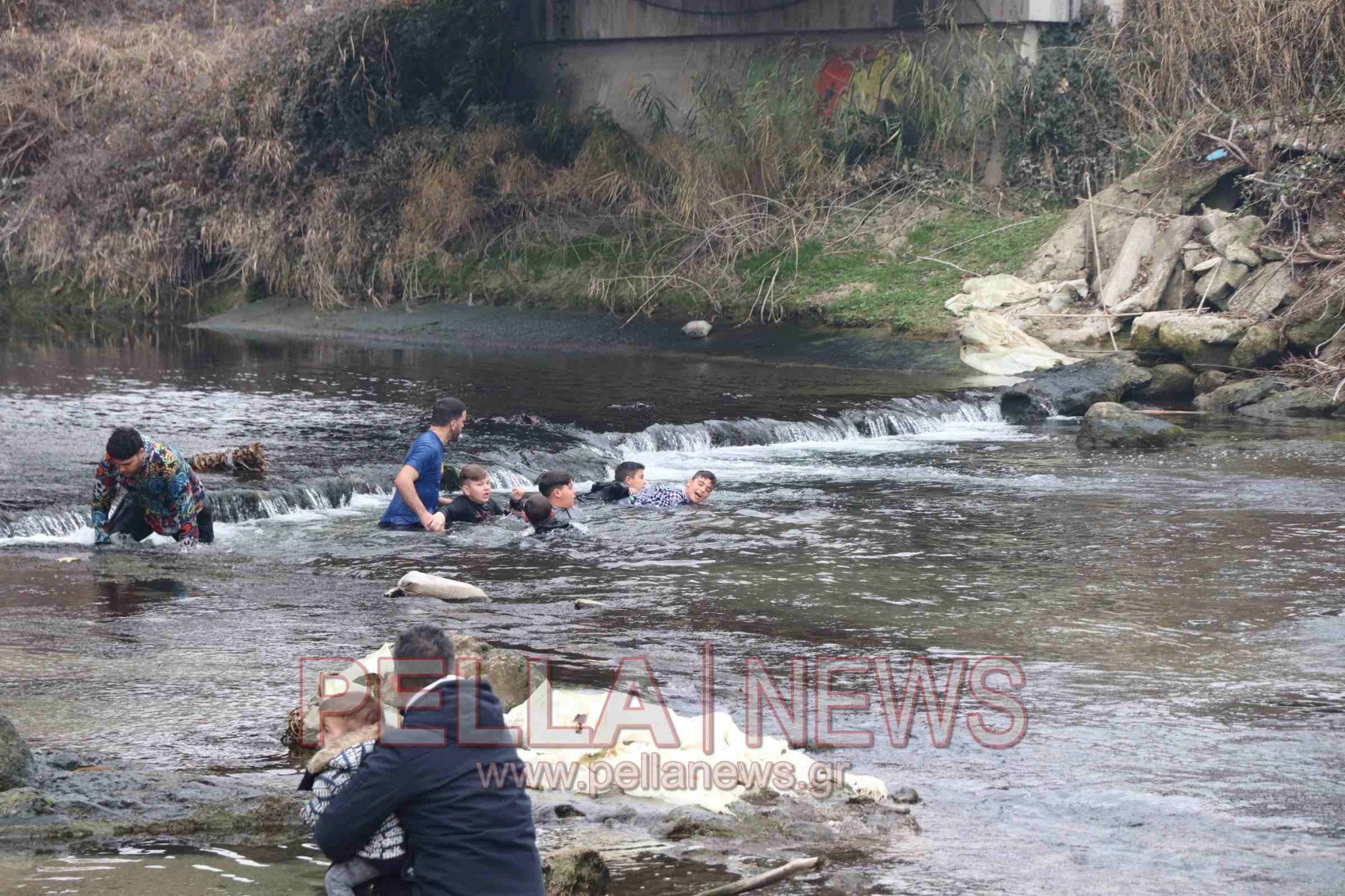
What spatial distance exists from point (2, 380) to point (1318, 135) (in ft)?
57.3

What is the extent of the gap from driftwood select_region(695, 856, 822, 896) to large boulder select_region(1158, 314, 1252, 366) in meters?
16.9

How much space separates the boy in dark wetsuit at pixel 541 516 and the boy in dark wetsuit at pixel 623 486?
1279 mm

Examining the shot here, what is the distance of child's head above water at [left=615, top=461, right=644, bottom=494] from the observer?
13508 mm

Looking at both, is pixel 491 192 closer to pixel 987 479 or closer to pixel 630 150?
pixel 630 150

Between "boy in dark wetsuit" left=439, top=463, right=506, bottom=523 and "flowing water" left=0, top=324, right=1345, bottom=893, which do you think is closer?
"flowing water" left=0, top=324, right=1345, bottom=893

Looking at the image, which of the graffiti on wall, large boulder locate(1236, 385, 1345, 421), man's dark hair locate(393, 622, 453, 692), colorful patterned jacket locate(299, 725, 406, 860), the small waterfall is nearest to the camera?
colorful patterned jacket locate(299, 725, 406, 860)

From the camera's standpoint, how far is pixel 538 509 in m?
12.0

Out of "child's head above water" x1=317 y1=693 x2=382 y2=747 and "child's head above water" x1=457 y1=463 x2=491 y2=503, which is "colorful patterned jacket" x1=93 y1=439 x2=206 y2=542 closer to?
"child's head above water" x1=457 y1=463 x2=491 y2=503

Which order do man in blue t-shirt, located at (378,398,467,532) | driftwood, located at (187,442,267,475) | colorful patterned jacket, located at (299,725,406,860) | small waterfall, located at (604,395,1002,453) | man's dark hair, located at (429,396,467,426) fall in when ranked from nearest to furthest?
colorful patterned jacket, located at (299,725,406,860) → man's dark hair, located at (429,396,467,426) → man in blue t-shirt, located at (378,398,467,532) → driftwood, located at (187,442,267,475) → small waterfall, located at (604,395,1002,453)

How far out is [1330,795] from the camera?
21.0 ft

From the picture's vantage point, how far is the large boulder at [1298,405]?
61.6 feet

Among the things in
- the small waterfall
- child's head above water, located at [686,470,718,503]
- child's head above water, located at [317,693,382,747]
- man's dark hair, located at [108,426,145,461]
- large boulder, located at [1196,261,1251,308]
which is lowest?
the small waterfall

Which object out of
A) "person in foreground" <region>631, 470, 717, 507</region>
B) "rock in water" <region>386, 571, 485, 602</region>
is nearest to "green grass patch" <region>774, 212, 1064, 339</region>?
"person in foreground" <region>631, 470, 717, 507</region>

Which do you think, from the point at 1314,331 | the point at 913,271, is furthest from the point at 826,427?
the point at 913,271
